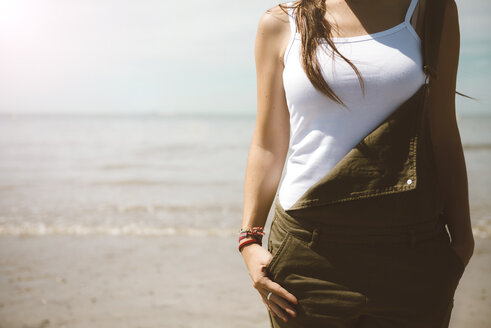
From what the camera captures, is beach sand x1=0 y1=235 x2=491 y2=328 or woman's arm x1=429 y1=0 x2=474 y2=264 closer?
woman's arm x1=429 y1=0 x2=474 y2=264

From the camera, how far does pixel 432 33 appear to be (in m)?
1.24

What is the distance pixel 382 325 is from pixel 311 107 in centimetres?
70

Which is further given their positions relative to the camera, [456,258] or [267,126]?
[267,126]

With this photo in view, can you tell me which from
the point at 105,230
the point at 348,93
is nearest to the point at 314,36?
the point at 348,93

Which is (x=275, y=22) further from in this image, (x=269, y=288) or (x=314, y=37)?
(x=269, y=288)

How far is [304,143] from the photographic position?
1314mm

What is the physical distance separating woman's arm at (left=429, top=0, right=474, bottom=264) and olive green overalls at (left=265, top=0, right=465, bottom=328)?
0.10m

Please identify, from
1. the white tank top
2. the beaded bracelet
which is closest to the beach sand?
the beaded bracelet

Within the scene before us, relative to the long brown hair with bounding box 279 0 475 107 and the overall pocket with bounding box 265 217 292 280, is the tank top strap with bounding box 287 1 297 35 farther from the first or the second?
the overall pocket with bounding box 265 217 292 280

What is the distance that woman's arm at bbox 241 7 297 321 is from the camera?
140 centimetres

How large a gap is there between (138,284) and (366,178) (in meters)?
4.20

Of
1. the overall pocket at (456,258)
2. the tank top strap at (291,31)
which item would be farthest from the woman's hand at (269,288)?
the tank top strap at (291,31)

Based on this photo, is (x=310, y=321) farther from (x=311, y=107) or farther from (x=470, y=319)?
(x=470, y=319)

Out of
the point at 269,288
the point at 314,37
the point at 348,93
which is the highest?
the point at 314,37
